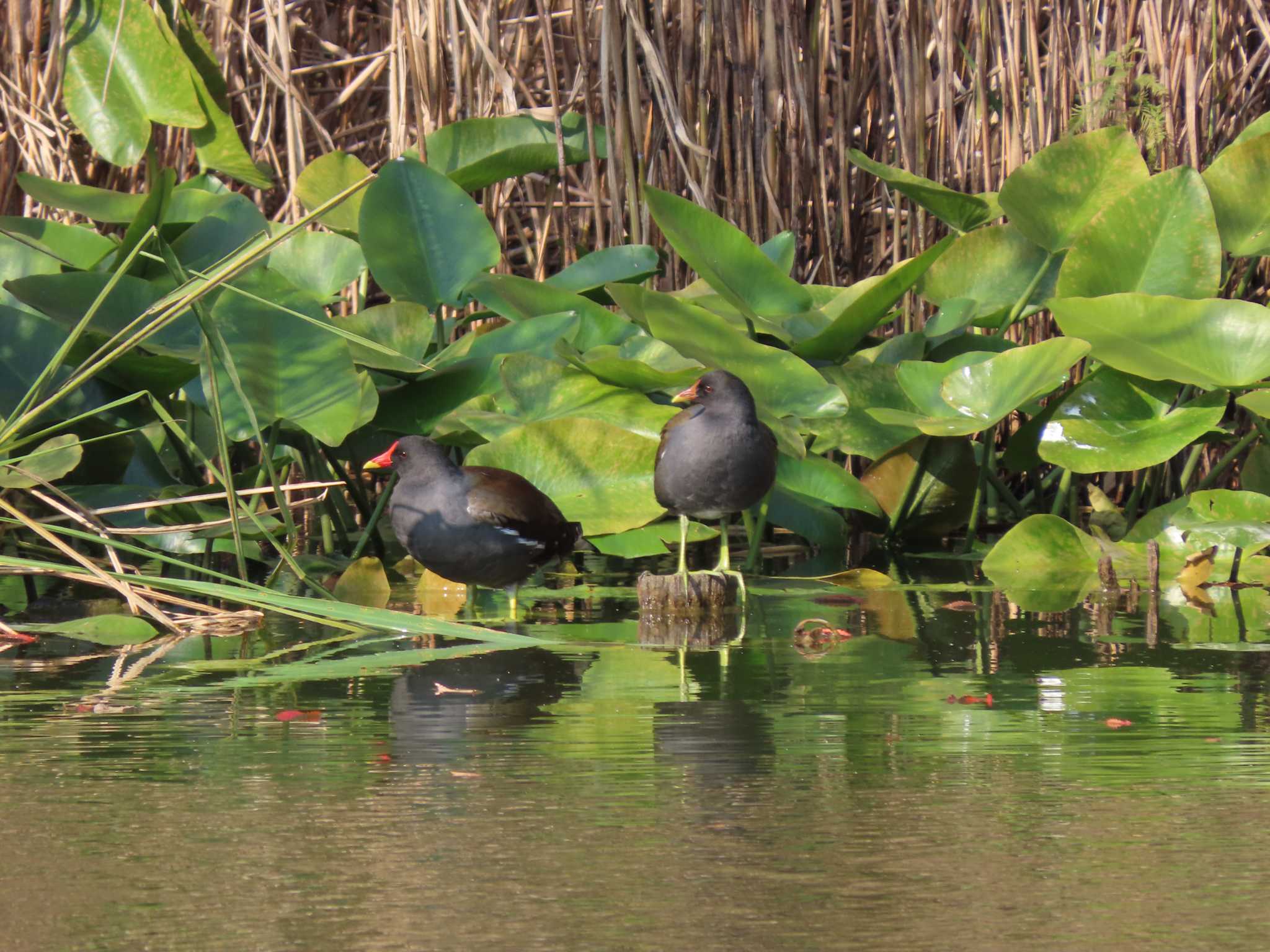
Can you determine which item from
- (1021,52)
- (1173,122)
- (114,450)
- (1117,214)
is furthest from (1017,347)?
(114,450)

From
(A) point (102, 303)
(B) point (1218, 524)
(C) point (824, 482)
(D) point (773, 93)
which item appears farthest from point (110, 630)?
(D) point (773, 93)

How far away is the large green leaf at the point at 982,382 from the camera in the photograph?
395 cm

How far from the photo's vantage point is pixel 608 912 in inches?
56.4

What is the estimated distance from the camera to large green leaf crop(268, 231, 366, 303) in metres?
4.71

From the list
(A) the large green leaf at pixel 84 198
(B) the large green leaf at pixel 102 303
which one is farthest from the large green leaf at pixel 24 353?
(A) the large green leaf at pixel 84 198

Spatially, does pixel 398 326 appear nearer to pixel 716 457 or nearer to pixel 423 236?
pixel 423 236

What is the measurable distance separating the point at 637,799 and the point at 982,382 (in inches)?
99.0

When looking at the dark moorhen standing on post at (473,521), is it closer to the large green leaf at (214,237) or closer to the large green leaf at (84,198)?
the large green leaf at (214,237)

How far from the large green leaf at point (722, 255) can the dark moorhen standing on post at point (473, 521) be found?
743 mm

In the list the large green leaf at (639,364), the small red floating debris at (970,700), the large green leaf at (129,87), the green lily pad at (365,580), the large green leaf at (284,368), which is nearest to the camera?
the small red floating debris at (970,700)

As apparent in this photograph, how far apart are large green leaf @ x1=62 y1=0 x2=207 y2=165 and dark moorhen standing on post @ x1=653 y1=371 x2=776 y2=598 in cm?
198

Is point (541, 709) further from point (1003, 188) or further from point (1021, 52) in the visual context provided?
point (1021, 52)

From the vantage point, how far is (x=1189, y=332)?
13.1 feet

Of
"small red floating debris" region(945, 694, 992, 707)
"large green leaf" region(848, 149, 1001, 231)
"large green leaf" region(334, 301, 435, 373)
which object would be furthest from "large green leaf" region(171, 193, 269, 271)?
"small red floating debris" region(945, 694, 992, 707)
